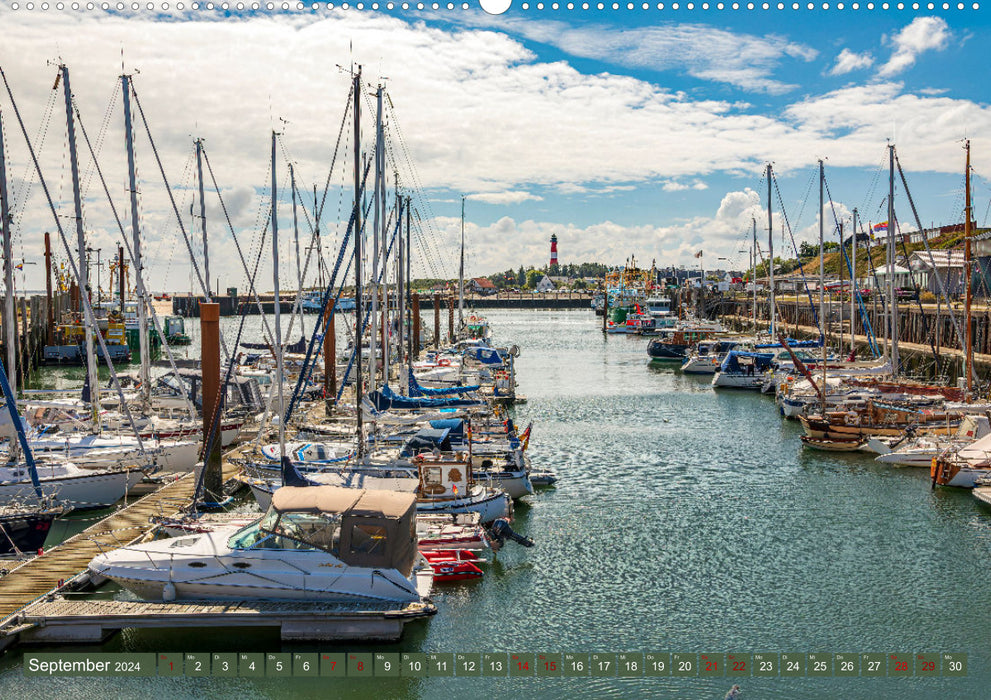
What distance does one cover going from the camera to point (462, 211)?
95688 mm

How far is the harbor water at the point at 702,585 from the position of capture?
18578mm

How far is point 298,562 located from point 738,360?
5767 cm

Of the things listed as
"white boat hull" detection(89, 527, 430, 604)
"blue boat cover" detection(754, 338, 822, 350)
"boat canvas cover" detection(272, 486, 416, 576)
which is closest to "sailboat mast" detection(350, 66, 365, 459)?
"boat canvas cover" detection(272, 486, 416, 576)

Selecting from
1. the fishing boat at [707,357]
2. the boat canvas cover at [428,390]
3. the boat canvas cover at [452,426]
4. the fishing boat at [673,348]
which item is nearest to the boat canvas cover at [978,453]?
the boat canvas cover at [452,426]

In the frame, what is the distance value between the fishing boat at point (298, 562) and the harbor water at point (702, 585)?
4.07 feet

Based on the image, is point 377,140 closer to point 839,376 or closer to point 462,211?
point 839,376

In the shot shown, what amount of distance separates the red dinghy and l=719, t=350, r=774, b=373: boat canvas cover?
1999 inches

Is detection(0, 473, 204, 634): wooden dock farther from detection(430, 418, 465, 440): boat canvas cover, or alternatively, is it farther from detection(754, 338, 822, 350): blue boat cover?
detection(754, 338, 822, 350): blue boat cover

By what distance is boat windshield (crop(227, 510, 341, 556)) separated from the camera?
20031mm

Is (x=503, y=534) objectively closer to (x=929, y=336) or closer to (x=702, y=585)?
(x=702, y=585)

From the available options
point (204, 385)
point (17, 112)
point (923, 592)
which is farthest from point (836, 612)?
point (17, 112)

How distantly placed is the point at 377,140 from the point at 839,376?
35777 mm

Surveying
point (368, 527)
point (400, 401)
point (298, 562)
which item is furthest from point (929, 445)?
point (298, 562)

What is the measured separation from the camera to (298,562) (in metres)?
19.8
